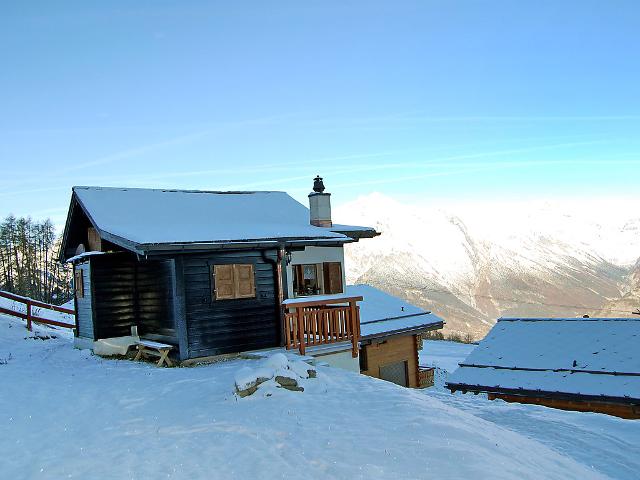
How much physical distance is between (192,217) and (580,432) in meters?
10.8

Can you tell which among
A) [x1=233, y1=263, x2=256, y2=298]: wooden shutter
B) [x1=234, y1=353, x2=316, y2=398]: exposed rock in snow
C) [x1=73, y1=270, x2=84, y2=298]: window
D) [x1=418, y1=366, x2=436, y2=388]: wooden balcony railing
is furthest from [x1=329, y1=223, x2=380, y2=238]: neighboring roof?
[x1=418, y1=366, x2=436, y2=388]: wooden balcony railing

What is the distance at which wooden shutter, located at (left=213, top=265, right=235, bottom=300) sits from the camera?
44.7ft

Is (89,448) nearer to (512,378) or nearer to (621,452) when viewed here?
(621,452)

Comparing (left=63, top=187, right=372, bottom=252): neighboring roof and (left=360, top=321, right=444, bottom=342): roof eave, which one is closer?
(left=63, top=187, right=372, bottom=252): neighboring roof

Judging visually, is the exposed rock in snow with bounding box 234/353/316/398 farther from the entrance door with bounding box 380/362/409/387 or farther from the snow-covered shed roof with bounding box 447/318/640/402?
the entrance door with bounding box 380/362/409/387

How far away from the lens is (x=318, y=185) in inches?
643

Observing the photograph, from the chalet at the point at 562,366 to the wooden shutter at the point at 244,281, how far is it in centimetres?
670

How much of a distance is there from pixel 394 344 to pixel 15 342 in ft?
44.3

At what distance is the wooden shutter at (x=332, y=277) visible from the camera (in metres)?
17.2

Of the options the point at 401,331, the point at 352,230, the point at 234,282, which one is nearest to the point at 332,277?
the point at 352,230

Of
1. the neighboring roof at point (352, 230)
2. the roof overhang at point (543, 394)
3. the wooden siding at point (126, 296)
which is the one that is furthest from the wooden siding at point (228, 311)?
the roof overhang at point (543, 394)

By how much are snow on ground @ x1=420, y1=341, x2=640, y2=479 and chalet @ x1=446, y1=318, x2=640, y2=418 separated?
199 centimetres

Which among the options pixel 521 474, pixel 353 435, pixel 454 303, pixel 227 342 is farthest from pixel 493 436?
pixel 454 303

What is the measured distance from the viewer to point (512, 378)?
15.6 m
